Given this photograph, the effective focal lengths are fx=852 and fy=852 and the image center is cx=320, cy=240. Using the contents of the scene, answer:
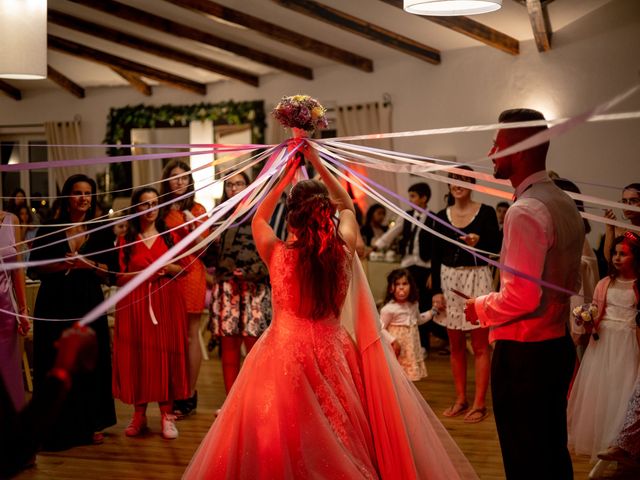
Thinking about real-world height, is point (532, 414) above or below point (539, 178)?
below

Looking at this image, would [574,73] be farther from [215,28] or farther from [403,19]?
[215,28]

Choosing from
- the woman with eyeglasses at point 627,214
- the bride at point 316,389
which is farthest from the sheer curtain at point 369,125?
the bride at point 316,389

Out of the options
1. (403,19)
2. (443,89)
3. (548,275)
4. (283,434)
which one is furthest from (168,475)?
(443,89)

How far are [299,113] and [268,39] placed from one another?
23.5 ft

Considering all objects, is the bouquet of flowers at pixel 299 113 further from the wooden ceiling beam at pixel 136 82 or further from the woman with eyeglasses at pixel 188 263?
the wooden ceiling beam at pixel 136 82

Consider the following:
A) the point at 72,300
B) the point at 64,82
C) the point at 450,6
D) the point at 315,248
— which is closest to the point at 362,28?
the point at 450,6

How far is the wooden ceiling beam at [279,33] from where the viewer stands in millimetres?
9102

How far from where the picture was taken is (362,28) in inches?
360

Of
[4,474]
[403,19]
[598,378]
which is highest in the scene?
[403,19]

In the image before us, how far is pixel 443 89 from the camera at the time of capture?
33.4ft

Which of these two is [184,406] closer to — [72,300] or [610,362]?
[72,300]

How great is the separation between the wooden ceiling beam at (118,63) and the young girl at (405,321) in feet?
23.5

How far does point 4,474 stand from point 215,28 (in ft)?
29.2

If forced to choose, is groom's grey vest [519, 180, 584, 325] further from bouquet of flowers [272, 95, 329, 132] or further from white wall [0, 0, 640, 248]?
white wall [0, 0, 640, 248]
